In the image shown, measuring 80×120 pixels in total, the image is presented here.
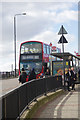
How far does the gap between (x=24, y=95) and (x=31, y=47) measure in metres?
18.6

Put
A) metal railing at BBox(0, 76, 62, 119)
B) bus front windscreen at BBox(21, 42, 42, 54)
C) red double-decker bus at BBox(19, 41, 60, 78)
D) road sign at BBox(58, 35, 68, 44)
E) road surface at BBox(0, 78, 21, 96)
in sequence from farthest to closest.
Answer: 1. bus front windscreen at BBox(21, 42, 42, 54)
2. red double-decker bus at BBox(19, 41, 60, 78)
3. road surface at BBox(0, 78, 21, 96)
4. road sign at BBox(58, 35, 68, 44)
5. metal railing at BBox(0, 76, 62, 119)

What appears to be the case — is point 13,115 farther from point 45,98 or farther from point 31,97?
point 45,98

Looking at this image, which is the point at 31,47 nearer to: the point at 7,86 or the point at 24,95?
the point at 7,86

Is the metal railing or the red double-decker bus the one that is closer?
Result: the metal railing

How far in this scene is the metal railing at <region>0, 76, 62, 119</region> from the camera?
5.86 m

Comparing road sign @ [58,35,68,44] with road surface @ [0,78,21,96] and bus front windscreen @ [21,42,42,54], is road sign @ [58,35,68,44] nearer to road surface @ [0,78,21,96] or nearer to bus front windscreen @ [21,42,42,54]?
road surface @ [0,78,21,96]

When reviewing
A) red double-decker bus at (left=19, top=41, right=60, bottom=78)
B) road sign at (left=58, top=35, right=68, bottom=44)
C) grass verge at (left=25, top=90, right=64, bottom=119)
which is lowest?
grass verge at (left=25, top=90, right=64, bottom=119)

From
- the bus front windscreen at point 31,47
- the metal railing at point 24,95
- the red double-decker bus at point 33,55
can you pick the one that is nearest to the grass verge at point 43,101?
the metal railing at point 24,95

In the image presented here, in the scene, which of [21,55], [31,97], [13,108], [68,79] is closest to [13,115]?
[13,108]

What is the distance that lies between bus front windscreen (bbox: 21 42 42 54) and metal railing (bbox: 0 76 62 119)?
8978mm

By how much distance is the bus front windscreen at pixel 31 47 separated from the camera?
1057 inches

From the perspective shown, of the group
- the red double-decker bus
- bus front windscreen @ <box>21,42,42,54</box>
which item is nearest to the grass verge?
the red double-decker bus

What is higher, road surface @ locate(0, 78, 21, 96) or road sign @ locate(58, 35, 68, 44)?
road sign @ locate(58, 35, 68, 44)

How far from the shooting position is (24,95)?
865cm
